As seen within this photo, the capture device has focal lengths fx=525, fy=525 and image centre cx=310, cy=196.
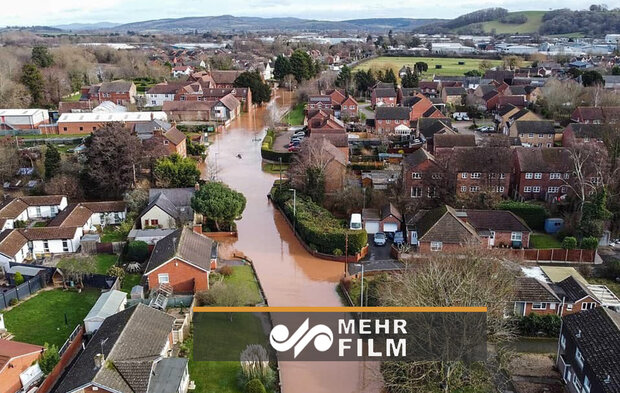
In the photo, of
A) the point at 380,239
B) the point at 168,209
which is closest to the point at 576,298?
the point at 380,239

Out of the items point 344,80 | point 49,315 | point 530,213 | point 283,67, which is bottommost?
point 49,315

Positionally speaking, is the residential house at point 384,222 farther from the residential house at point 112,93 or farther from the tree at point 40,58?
the tree at point 40,58

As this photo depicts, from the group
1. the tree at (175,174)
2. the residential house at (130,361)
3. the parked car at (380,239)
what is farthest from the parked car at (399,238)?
the tree at (175,174)

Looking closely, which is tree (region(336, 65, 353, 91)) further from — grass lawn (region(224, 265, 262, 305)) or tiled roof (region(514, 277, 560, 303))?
tiled roof (region(514, 277, 560, 303))

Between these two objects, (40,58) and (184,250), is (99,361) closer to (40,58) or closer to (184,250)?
(184,250)

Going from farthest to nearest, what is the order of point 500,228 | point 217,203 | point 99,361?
1. point 217,203
2. point 500,228
3. point 99,361

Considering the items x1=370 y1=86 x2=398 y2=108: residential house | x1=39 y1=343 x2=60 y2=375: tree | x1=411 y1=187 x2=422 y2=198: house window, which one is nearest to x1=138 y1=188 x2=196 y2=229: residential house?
x1=39 y1=343 x2=60 y2=375: tree

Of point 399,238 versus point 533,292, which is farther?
point 399,238
